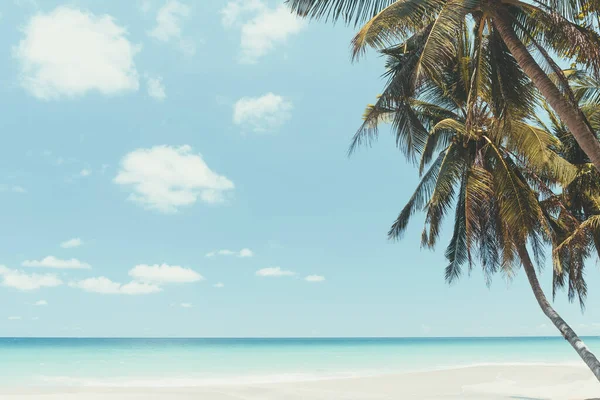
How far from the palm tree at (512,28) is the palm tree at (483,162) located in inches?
22.4

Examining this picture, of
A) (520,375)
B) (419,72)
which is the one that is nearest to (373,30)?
(419,72)

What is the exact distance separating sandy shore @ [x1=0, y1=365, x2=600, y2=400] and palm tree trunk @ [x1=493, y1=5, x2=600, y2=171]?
7.95 m

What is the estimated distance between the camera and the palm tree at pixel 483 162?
632cm

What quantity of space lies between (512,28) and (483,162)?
396 cm

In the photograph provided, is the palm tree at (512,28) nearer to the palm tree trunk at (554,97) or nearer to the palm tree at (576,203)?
the palm tree trunk at (554,97)

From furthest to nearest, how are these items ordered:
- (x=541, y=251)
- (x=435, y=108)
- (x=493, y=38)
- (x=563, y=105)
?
(x=435, y=108), (x=541, y=251), (x=493, y=38), (x=563, y=105)

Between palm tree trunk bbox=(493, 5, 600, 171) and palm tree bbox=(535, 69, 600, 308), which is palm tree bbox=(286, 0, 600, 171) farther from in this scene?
palm tree bbox=(535, 69, 600, 308)

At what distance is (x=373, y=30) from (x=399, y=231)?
5.55m

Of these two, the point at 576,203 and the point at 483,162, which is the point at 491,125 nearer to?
the point at 483,162

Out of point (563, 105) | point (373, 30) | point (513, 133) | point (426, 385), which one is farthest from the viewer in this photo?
point (426, 385)

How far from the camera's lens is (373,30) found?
17.3 feet

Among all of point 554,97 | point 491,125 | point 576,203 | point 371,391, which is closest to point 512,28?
point 554,97

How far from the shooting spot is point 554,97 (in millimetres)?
4672

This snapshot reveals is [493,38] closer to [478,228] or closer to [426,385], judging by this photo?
[478,228]
